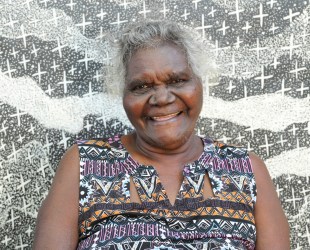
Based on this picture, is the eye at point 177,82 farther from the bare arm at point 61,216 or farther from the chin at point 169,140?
the bare arm at point 61,216

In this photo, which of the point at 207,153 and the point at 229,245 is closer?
the point at 229,245

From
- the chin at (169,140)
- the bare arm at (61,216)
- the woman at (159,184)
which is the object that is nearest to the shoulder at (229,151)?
the woman at (159,184)

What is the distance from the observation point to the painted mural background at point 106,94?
2881 millimetres

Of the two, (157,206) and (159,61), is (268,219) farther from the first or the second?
(159,61)

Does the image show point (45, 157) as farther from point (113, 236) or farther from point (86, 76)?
point (113, 236)

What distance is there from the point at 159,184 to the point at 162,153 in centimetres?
16

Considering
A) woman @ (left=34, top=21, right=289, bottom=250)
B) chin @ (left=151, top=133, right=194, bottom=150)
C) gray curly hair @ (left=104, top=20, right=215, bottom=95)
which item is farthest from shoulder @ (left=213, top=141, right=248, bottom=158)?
gray curly hair @ (left=104, top=20, right=215, bottom=95)

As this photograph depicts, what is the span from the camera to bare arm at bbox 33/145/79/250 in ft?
7.55

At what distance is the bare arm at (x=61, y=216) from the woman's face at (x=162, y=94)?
1.12 ft

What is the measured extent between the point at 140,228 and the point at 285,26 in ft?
4.13

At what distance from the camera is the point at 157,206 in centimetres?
239

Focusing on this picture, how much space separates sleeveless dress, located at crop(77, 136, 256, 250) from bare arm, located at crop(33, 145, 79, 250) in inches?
1.2

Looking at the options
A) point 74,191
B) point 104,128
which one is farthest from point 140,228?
point 104,128

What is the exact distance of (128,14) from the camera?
2936mm
